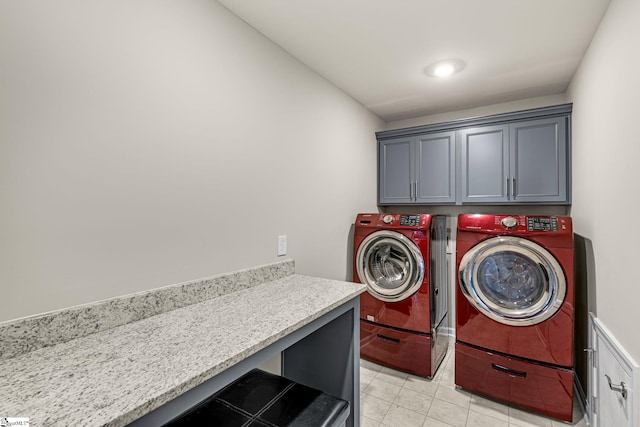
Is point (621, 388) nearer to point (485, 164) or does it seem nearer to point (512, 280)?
point (512, 280)

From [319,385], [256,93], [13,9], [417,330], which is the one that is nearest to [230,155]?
[256,93]

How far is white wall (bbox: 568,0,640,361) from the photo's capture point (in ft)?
4.20

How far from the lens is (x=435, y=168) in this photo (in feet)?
9.62

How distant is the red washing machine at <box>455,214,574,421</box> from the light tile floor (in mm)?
89

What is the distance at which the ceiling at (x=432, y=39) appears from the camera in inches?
62.9

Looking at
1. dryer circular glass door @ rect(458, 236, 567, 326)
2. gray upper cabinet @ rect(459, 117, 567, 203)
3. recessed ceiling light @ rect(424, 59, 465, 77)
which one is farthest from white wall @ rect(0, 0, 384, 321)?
gray upper cabinet @ rect(459, 117, 567, 203)

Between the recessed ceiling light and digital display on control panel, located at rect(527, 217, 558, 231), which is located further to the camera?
the recessed ceiling light

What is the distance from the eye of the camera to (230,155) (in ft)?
5.38

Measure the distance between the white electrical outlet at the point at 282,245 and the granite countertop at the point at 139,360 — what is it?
549mm

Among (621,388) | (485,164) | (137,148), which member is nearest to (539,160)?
(485,164)

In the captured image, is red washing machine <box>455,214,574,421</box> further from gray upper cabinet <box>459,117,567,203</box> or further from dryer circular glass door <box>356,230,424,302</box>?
gray upper cabinet <box>459,117,567,203</box>

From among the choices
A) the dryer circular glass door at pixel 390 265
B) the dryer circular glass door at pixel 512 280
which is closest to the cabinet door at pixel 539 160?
the dryer circular glass door at pixel 512 280

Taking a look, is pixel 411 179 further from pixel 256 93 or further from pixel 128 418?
pixel 128 418

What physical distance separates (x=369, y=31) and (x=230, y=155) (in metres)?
1.12
